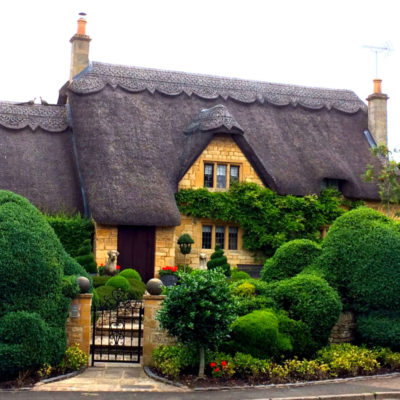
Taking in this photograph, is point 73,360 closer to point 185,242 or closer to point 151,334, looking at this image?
point 151,334

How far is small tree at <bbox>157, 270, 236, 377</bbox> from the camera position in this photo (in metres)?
11.4

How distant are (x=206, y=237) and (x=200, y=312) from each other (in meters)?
13.2

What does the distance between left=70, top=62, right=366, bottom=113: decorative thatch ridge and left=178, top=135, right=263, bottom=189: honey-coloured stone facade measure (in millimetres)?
3426

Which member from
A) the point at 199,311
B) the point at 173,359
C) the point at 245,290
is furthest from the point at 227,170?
the point at 199,311

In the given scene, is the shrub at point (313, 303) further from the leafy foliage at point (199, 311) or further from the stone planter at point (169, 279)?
the stone planter at point (169, 279)

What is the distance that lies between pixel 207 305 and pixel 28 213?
404cm

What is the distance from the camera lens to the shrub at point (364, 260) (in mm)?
13656

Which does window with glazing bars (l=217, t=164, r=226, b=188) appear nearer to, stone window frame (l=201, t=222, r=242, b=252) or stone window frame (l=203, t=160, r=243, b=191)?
stone window frame (l=203, t=160, r=243, b=191)

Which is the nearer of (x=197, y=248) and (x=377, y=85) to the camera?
(x=197, y=248)

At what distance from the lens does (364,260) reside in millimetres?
13969

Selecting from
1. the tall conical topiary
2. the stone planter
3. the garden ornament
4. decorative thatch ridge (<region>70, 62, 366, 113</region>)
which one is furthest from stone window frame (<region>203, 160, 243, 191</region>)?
the garden ornament

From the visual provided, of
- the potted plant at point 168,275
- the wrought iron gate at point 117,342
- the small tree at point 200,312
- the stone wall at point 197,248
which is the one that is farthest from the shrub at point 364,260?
the stone wall at point 197,248

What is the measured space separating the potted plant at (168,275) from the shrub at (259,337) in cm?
814

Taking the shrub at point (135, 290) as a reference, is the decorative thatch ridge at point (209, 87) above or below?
above
